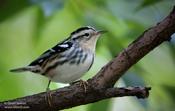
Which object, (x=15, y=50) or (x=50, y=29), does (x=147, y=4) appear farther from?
(x=15, y=50)

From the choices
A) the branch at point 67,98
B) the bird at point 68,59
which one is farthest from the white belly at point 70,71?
the branch at point 67,98

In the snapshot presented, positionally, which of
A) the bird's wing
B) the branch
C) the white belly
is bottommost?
the branch

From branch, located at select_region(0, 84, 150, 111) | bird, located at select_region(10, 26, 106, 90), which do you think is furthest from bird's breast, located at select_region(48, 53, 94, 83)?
branch, located at select_region(0, 84, 150, 111)

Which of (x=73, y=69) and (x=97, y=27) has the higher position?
(x=97, y=27)

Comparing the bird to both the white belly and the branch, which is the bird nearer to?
the white belly

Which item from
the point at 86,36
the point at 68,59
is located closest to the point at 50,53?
the point at 68,59

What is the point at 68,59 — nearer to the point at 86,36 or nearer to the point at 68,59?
the point at 68,59

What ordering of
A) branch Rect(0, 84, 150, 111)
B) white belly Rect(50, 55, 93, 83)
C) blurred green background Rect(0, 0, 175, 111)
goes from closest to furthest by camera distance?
branch Rect(0, 84, 150, 111) < blurred green background Rect(0, 0, 175, 111) < white belly Rect(50, 55, 93, 83)

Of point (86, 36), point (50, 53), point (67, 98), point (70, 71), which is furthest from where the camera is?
point (86, 36)
